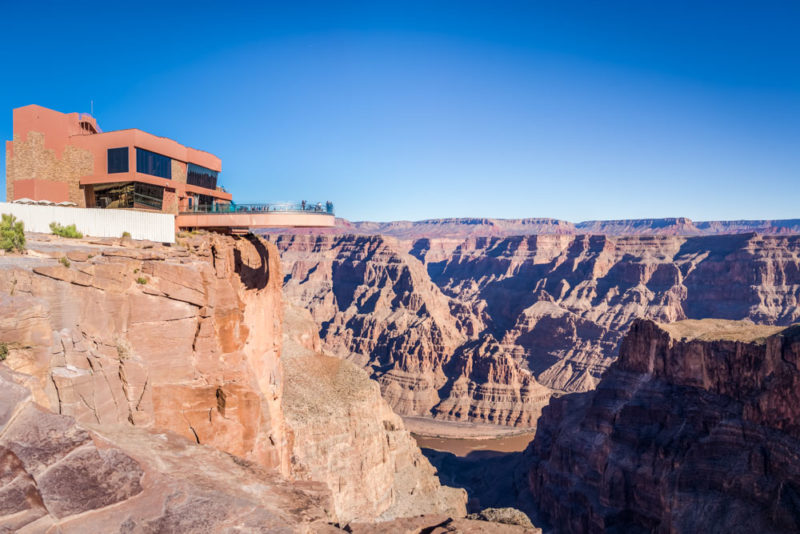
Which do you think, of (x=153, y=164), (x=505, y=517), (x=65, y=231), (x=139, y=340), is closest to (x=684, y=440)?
(x=505, y=517)

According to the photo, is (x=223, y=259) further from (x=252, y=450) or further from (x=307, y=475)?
(x=307, y=475)

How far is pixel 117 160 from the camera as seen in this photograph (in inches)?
1185

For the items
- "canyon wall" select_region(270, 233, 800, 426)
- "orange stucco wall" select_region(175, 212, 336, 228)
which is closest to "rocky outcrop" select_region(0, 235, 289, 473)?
"orange stucco wall" select_region(175, 212, 336, 228)

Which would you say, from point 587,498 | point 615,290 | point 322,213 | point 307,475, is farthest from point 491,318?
point 322,213

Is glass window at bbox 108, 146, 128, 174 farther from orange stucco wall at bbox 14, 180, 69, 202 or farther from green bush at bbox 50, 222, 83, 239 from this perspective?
green bush at bbox 50, 222, 83, 239

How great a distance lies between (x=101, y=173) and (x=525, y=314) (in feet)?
490

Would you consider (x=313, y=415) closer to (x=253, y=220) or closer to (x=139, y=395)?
(x=253, y=220)

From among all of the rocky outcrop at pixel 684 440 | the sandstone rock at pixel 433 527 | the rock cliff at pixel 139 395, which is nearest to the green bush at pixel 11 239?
the rock cliff at pixel 139 395

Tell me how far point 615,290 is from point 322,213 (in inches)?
6489

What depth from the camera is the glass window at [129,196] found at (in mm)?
30203

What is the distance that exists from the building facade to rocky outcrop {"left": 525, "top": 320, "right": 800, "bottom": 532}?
45.6 m

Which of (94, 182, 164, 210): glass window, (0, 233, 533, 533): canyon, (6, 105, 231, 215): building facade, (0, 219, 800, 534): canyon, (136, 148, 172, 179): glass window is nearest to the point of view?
(0, 233, 533, 533): canyon

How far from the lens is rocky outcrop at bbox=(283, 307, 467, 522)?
47.8 metres

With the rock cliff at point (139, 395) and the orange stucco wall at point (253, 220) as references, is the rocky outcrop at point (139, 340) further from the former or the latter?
the orange stucco wall at point (253, 220)
